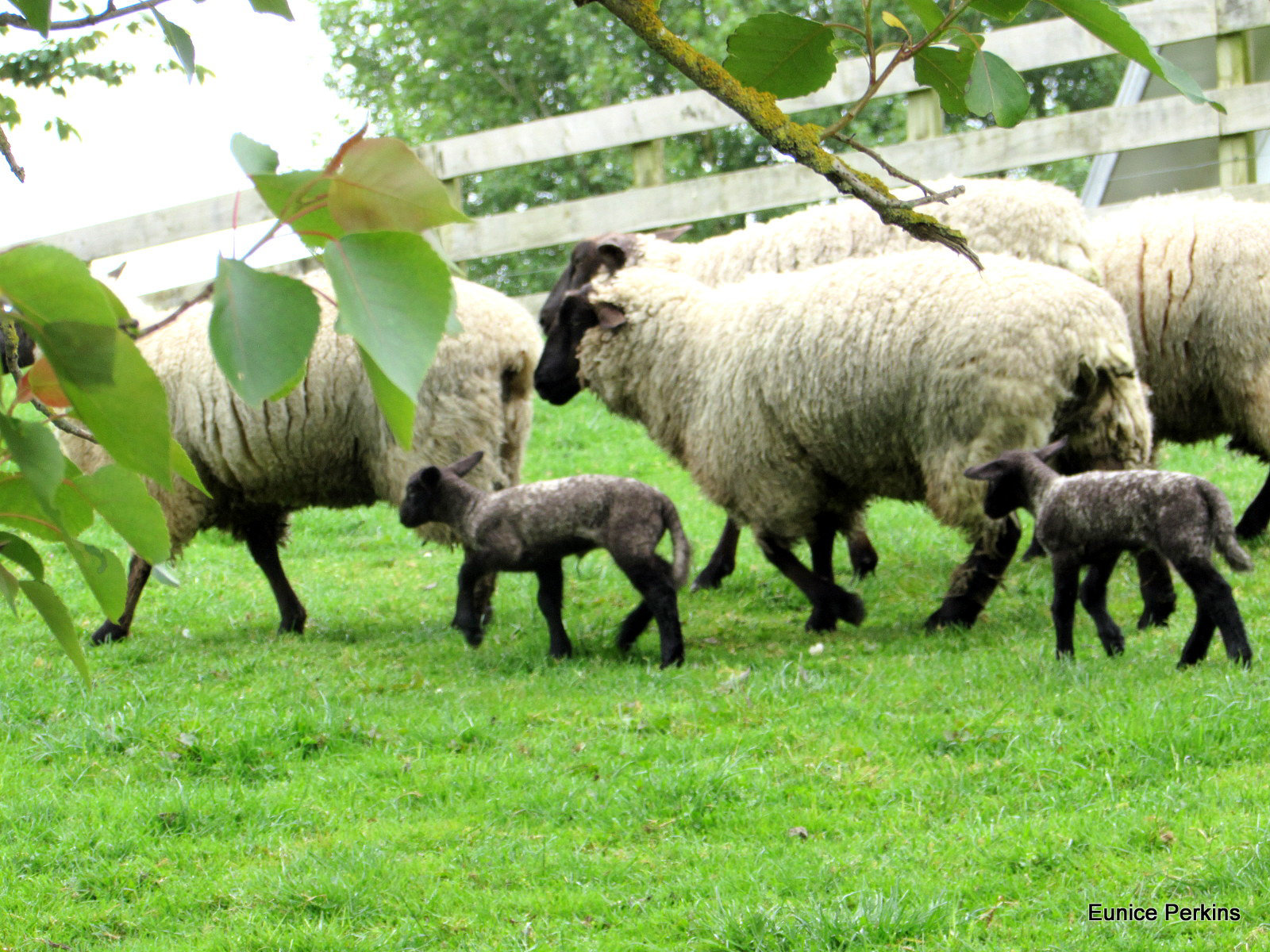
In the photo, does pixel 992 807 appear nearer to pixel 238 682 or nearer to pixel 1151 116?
pixel 238 682

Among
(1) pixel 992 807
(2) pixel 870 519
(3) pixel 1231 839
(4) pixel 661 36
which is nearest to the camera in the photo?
(4) pixel 661 36

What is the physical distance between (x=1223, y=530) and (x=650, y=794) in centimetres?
211

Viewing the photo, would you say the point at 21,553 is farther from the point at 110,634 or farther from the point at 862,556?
the point at 862,556

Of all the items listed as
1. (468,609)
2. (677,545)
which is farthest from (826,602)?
(468,609)

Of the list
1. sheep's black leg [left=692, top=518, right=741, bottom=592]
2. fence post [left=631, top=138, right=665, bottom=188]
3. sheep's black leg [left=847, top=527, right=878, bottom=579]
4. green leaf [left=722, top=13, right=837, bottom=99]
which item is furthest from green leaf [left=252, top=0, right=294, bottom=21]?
fence post [left=631, top=138, right=665, bottom=188]

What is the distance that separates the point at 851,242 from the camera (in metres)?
6.80

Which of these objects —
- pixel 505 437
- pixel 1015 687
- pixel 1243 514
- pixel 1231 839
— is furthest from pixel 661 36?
pixel 1243 514

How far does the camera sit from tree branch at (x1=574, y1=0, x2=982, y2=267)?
3.46 ft

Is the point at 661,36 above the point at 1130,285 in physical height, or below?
above

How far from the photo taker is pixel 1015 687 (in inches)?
176

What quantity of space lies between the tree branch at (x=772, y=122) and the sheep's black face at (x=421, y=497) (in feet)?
16.0

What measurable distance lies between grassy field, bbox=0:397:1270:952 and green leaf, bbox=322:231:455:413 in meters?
2.55

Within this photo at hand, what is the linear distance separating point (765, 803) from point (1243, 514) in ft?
15.4

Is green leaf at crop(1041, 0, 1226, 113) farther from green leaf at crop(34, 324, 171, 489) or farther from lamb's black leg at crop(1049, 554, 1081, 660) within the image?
lamb's black leg at crop(1049, 554, 1081, 660)
